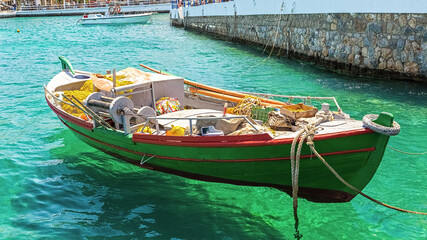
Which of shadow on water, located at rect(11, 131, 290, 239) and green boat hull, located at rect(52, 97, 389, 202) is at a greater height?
green boat hull, located at rect(52, 97, 389, 202)

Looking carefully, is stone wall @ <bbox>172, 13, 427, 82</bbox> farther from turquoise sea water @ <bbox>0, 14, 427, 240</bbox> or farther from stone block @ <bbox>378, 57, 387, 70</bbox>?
turquoise sea water @ <bbox>0, 14, 427, 240</bbox>

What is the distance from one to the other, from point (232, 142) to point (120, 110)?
7.86 feet

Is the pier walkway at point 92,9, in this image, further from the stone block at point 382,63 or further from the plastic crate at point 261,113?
the plastic crate at point 261,113

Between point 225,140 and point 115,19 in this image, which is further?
point 115,19

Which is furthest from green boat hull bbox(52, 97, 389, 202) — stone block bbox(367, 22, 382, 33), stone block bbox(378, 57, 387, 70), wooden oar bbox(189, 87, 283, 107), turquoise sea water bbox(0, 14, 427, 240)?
stone block bbox(367, 22, 382, 33)

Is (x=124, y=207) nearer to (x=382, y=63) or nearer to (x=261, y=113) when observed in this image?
(x=261, y=113)

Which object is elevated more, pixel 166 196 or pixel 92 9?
pixel 92 9

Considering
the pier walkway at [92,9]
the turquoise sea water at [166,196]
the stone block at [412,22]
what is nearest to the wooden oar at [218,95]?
the turquoise sea water at [166,196]

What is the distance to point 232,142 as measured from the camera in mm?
6457

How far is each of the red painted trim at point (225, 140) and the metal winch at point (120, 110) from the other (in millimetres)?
425

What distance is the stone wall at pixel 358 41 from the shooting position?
1380 centimetres

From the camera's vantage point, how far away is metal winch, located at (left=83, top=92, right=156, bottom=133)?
7.49 metres

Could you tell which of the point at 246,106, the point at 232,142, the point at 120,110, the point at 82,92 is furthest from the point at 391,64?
the point at 120,110

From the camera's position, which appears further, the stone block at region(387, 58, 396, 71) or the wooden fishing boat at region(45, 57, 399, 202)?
the stone block at region(387, 58, 396, 71)
